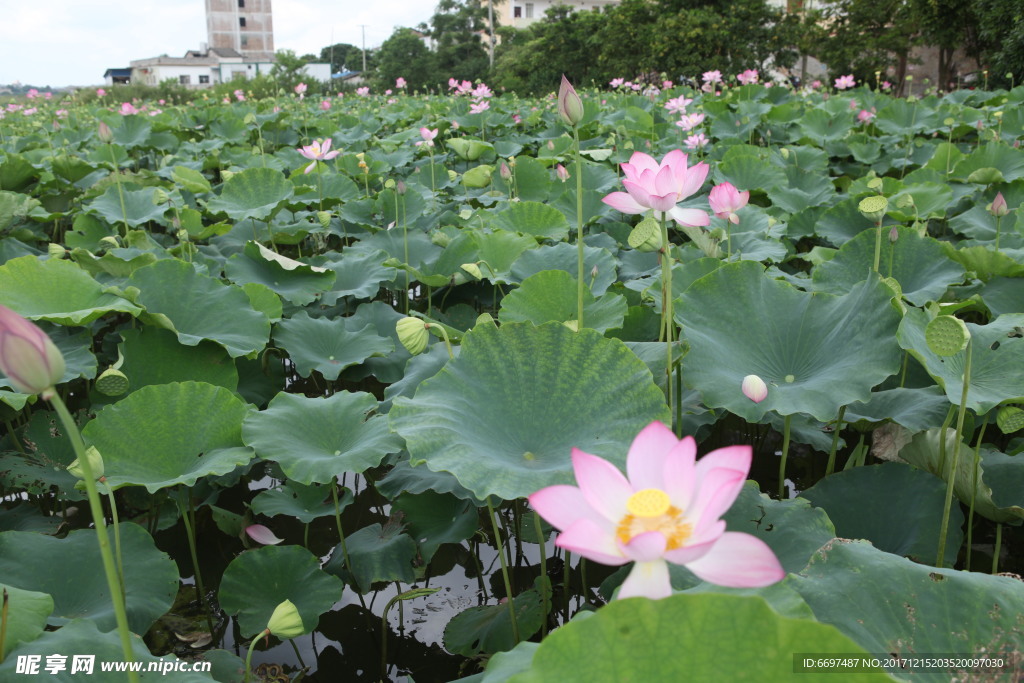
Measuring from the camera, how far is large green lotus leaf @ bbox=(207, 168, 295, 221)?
2.57 metres

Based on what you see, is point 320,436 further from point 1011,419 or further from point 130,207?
point 130,207

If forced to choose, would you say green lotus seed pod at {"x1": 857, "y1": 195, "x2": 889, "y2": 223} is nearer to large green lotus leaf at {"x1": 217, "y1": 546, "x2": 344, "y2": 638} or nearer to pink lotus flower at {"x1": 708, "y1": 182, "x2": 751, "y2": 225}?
pink lotus flower at {"x1": 708, "y1": 182, "x2": 751, "y2": 225}

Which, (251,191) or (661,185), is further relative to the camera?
(251,191)

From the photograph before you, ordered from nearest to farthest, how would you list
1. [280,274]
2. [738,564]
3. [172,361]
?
[738,564]
[172,361]
[280,274]

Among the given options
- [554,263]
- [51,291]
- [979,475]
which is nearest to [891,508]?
[979,475]

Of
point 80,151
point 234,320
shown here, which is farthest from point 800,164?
point 80,151

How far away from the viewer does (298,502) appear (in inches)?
55.6

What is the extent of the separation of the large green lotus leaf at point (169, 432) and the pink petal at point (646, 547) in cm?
88

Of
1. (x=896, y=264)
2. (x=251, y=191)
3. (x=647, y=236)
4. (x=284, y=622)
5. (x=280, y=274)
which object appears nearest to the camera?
(x=284, y=622)

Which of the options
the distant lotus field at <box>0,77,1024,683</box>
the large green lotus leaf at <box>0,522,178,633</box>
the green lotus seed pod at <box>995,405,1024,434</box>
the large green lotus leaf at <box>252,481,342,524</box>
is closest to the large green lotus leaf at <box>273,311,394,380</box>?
the distant lotus field at <box>0,77,1024,683</box>

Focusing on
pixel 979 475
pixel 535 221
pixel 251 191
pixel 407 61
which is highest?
pixel 407 61

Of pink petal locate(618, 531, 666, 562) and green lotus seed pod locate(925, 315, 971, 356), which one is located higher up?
green lotus seed pod locate(925, 315, 971, 356)

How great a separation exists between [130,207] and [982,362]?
2684 mm

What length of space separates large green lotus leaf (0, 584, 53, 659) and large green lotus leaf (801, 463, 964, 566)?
1051 mm
